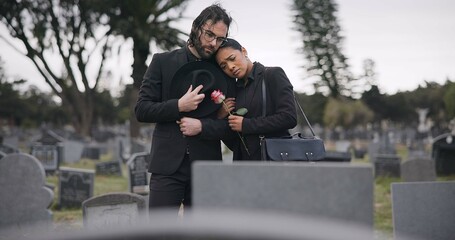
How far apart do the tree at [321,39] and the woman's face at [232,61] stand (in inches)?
1732

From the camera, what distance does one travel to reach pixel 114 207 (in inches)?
198

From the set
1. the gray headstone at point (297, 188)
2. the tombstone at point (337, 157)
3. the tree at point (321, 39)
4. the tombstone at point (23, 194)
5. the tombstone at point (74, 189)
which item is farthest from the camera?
the tree at point (321, 39)

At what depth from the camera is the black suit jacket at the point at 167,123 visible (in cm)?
297

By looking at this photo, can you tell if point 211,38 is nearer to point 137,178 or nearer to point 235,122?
point 235,122

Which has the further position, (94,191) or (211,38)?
(94,191)

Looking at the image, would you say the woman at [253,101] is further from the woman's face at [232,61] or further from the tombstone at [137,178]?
→ the tombstone at [137,178]

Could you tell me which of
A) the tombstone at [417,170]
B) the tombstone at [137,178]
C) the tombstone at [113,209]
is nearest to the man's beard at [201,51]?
the tombstone at [113,209]

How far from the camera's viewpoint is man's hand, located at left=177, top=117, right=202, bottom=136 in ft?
9.61

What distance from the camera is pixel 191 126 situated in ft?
9.62

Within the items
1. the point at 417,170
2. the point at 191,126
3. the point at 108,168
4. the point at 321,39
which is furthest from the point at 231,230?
the point at 321,39

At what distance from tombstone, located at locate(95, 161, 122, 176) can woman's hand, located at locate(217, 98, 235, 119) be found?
34.2ft

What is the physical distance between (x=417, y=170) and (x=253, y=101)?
293 inches

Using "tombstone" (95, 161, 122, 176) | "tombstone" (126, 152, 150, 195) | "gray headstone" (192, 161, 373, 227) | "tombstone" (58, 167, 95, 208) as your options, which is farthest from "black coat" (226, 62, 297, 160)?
"tombstone" (95, 161, 122, 176)

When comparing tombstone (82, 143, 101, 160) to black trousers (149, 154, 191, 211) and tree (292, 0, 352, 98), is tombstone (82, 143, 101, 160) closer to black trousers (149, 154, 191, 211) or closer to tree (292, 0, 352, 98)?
black trousers (149, 154, 191, 211)
